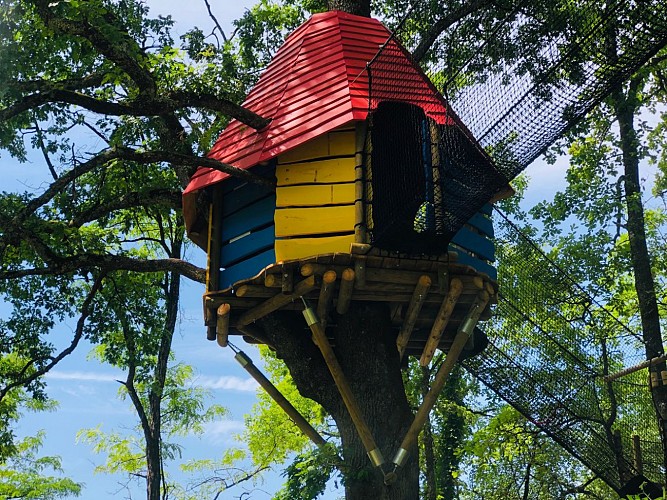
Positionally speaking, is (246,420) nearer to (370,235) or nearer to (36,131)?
(36,131)

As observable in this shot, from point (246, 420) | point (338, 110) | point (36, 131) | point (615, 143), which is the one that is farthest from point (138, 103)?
point (246, 420)

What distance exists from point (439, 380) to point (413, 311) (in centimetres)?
63

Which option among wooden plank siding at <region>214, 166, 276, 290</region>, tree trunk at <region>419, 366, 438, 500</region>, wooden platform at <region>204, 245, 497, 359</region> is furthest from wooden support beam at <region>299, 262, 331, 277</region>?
tree trunk at <region>419, 366, 438, 500</region>

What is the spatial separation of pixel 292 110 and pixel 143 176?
281 centimetres

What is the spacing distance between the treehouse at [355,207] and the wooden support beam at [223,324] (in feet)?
0.06

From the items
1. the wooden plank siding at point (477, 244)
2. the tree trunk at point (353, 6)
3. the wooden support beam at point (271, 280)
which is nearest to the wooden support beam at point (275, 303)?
the wooden support beam at point (271, 280)

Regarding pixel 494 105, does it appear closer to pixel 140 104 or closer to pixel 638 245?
pixel 140 104

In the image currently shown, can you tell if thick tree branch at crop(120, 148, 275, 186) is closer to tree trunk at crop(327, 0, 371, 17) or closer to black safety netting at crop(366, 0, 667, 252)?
black safety netting at crop(366, 0, 667, 252)

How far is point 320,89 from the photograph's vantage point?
26.2 ft

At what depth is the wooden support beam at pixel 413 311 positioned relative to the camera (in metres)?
7.25

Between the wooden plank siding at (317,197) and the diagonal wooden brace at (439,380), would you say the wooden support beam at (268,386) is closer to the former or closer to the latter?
the diagonal wooden brace at (439,380)

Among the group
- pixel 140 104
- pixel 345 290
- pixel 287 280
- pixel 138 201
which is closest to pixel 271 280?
pixel 287 280

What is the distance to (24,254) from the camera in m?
9.27

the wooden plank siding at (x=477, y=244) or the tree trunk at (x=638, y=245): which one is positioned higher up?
the tree trunk at (x=638, y=245)
